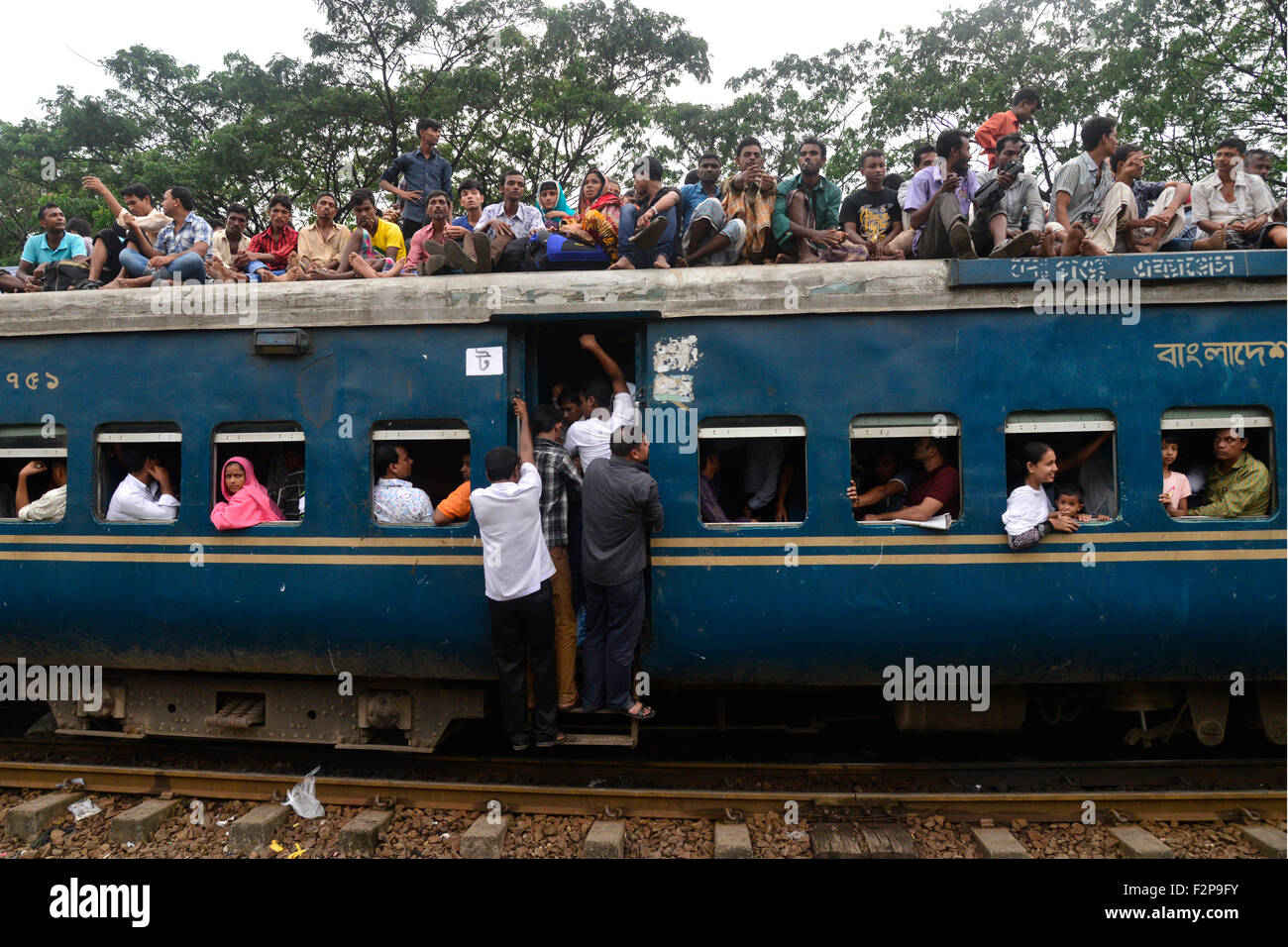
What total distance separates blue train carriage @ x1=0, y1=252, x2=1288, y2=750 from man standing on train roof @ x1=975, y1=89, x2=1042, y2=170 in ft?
6.84

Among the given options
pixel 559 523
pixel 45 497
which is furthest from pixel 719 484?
pixel 45 497

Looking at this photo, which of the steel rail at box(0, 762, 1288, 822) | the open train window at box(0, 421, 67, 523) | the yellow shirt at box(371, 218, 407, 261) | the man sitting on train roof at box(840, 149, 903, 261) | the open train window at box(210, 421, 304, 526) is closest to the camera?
the steel rail at box(0, 762, 1288, 822)

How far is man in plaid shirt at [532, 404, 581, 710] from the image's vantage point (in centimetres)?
525

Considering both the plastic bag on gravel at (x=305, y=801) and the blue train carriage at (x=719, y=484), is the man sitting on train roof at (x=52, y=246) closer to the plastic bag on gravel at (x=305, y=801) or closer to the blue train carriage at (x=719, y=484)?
the blue train carriage at (x=719, y=484)

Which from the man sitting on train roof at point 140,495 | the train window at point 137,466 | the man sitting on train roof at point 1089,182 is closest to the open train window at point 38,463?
the train window at point 137,466

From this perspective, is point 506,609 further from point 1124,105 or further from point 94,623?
point 1124,105

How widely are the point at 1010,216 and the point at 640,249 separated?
8.73 feet

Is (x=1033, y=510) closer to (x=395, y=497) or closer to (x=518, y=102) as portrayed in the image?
(x=395, y=497)

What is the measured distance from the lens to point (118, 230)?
6762 mm

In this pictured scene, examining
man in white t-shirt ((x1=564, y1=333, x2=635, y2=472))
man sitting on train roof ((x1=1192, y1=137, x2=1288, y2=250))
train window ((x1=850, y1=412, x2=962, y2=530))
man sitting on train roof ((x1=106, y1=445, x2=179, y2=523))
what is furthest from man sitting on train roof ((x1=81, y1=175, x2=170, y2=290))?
man sitting on train roof ((x1=1192, y1=137, x2=1288, y2=250))

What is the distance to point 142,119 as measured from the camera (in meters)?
18.6

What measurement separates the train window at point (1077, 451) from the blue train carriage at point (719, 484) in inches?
0.9

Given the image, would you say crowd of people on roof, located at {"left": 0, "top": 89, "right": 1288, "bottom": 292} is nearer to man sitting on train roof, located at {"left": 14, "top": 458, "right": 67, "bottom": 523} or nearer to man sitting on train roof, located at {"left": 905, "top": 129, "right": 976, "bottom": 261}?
man sitting on train roof, located at {"left": 905, "top": 129, "right": 976, "bottom": 261}

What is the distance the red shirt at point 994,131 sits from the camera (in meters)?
6.39
